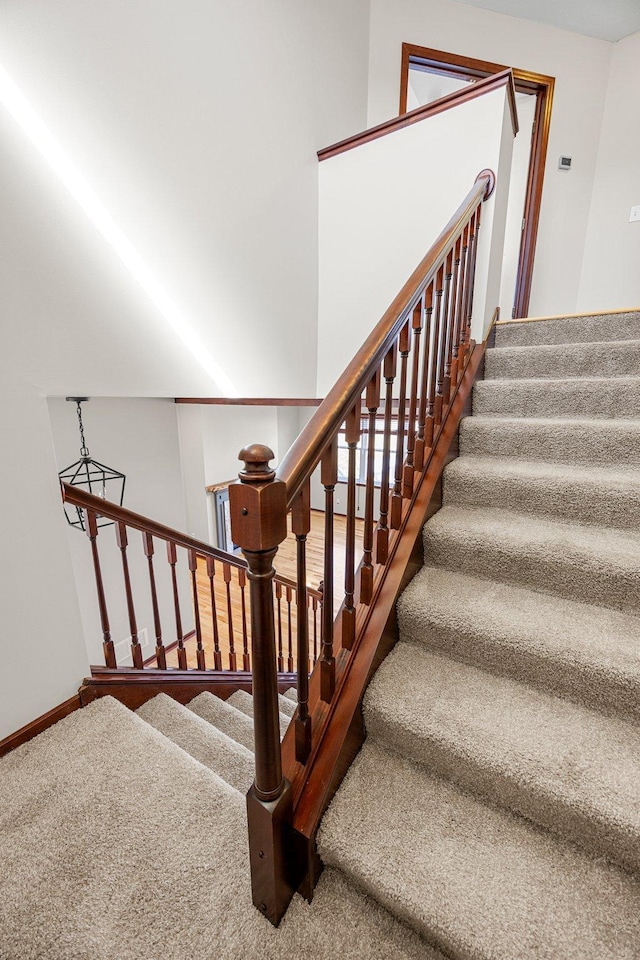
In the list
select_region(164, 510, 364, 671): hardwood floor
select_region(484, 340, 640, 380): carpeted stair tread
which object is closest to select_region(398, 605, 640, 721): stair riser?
select_region(484, 340, 640, 380): carpeted stair tread

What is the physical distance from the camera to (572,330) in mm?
2160

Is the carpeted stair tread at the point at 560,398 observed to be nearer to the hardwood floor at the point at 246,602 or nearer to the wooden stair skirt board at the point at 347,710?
the wooden stair skirt board at the point at 347,710

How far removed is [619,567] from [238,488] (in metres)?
1.17

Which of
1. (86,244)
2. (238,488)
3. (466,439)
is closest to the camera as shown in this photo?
(238,488)

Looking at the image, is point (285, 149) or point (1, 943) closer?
point (1, 943)

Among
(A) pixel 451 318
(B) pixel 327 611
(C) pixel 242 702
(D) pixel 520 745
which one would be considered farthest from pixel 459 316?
(C) pixel 242 702

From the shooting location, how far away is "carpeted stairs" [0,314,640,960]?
0.83 m

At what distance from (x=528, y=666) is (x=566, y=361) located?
1518 millimetres

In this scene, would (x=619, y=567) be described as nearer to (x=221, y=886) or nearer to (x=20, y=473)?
(x=221, y=886)

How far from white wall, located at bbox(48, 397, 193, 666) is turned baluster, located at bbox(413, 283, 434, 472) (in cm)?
246

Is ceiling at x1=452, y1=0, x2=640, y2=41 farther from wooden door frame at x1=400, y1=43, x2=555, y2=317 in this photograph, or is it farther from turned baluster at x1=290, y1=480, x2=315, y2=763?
turned baluster at x1=290, y1=480, x2=315, y2=763

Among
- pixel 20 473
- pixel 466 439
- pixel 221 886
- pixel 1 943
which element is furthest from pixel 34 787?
pixel 466 439

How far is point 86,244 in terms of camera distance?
4.91 feet

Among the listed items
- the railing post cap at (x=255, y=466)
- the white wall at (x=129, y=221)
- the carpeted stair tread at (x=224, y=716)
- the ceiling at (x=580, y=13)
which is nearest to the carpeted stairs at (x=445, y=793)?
the carpeted stair tread at (x=224, y=716)
